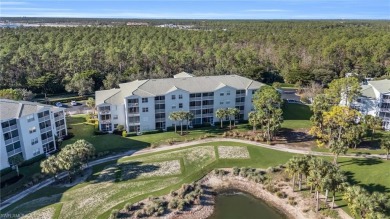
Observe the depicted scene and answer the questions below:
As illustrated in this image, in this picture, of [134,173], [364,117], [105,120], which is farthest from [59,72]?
[364,117]

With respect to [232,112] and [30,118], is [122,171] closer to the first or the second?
[30,118]

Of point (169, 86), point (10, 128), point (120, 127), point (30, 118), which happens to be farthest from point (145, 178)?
point (169, 86)

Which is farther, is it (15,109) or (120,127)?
(120,127)

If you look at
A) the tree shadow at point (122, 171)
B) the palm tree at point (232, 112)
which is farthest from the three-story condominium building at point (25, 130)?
the palm tree at point (232, 112)

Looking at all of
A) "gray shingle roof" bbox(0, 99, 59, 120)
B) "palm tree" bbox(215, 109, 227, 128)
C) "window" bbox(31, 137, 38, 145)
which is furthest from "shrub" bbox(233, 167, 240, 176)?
"gray shingle roof" bbox(0, 99, 59, 120)

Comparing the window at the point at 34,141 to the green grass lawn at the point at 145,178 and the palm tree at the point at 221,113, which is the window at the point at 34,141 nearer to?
the green grass lawn at the point at 145,178

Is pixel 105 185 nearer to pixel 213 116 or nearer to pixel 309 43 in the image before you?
pixel 213 116

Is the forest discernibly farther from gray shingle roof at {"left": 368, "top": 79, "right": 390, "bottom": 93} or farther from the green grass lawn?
the green grass lawn
